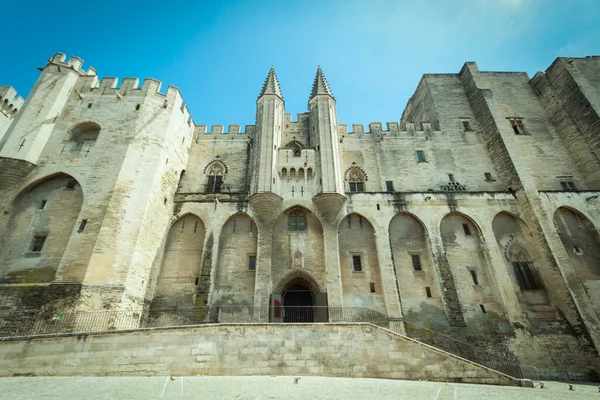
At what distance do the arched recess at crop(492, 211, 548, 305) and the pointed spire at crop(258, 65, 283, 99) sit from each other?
55.5 ft

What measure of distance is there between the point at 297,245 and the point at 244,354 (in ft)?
24.2

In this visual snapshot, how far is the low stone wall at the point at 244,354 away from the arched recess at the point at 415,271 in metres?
4.66

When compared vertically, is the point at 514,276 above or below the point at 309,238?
below

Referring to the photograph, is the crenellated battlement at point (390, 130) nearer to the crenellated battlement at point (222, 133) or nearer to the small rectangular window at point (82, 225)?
the crenellated battlement at point (222, 133)

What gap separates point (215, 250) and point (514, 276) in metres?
16.7

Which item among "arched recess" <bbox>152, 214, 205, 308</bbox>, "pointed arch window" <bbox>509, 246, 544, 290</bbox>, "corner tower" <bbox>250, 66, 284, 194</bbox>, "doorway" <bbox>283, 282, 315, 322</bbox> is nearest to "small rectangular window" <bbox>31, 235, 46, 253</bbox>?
"arched recess" <bbox>152, 214, 205, 308</bbox>

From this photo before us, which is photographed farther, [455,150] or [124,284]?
[455,150]

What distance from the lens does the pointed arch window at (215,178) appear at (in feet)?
62.5

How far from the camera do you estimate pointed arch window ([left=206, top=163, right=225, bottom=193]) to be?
1906 centimetres

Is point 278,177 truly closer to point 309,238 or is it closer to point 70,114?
point 309,238

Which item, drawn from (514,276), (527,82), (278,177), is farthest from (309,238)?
(527,82)

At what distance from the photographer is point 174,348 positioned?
9.36 meters

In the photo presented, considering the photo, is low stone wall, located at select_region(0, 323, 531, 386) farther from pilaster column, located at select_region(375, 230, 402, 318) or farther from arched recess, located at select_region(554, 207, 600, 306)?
arched recess, located at select_region(554, 207, 600, 306)

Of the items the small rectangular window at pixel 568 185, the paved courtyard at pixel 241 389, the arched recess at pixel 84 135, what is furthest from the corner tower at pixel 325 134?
the small rectangular window at pixel 568 185
